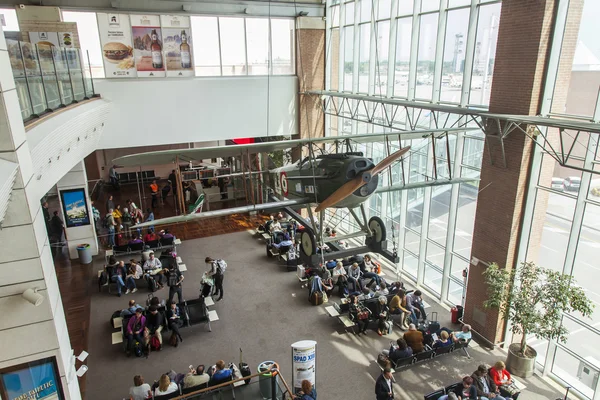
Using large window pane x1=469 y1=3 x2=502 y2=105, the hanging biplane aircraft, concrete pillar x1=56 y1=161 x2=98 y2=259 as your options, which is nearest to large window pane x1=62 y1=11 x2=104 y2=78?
concrete pillar x1=56 y1=161 x2=98 y2=259

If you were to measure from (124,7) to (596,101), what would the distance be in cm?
1533

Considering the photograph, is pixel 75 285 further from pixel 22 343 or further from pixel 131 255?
pixel 22 343

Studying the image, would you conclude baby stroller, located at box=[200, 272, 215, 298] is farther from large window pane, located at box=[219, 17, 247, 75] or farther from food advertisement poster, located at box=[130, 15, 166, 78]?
large window pane, located at box=[219, 17, 247, 75]

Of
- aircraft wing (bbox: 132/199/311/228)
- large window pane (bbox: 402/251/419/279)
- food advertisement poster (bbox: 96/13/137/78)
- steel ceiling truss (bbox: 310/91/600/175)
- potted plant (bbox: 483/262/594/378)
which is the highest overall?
food advertisement poster (bbox: 96/13/137/78)

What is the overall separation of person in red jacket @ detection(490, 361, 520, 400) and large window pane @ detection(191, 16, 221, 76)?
14695 millimetres

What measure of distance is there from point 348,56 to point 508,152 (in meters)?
9.41

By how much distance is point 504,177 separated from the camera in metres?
9.62

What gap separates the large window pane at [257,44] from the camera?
17.6 metres

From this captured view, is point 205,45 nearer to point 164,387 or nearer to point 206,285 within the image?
point 206,285

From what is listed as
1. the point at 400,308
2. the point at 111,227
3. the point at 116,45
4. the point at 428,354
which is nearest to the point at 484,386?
the point at 428,354

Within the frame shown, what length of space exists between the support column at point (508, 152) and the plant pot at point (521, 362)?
84 cm

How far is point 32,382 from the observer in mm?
6094

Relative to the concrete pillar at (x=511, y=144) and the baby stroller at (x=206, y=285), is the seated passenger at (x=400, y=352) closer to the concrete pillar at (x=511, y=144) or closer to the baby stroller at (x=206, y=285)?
the concrete pillar at (x=511, y=144)

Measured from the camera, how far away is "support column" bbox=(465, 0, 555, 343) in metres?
8.60
